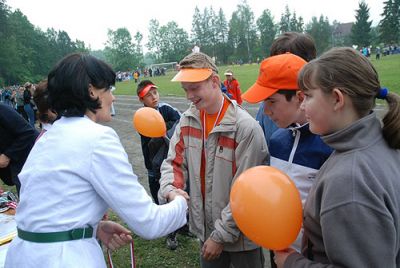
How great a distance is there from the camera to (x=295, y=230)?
1.53 metres

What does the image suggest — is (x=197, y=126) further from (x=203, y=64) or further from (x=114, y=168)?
(x=114, y=168)

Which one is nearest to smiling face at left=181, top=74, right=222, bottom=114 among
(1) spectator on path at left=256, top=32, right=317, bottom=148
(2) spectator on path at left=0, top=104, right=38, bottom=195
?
(1) spectator on path at left=256, top=32, right=317, bottom=148

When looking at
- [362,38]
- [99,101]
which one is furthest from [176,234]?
[362,38]

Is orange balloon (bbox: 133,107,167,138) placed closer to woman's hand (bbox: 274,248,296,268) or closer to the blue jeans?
woman's hand (bbox: 274,248,296,268)

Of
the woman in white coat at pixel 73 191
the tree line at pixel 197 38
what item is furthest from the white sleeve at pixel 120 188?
the tree line at pixel 197 38

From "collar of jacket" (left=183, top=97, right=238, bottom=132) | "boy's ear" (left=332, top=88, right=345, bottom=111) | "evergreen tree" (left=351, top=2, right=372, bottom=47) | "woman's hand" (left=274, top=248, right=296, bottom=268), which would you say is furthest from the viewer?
"evergreen tree" (left=351, top=2, right=372, bottom=47)

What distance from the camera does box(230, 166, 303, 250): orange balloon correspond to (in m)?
1.48

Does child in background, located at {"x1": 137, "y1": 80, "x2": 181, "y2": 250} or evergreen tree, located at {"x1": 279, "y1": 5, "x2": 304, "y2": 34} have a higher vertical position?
evergreen tree, located at {"x1": 279, "y1": 5, "x2": 304, "y2": 34}

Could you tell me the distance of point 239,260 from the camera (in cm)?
248

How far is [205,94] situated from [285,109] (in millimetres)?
681

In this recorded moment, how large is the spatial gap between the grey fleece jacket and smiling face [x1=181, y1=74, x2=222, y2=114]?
4.08ft

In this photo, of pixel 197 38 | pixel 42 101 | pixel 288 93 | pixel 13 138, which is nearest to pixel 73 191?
pixel 288 93

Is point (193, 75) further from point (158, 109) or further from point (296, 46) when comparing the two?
point (158, 109)

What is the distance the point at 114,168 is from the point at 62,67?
658 millimetres
